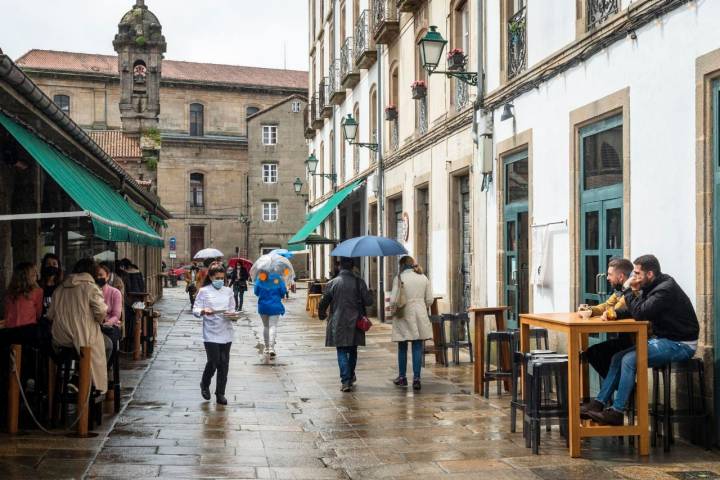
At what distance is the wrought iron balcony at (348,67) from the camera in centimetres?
2497

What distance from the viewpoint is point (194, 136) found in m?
65.3

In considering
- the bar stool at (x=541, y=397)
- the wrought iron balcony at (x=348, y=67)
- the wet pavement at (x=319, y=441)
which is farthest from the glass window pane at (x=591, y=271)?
the wrought iron balcony at (x=348, y=67)

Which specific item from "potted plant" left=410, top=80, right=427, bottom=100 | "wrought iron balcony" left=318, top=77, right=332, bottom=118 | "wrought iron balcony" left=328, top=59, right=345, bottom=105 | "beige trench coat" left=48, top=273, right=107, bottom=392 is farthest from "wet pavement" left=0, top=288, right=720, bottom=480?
"wrought iron balcony" left=318, top=77, right=332, bottom=118

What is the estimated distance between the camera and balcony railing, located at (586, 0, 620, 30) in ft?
31.6

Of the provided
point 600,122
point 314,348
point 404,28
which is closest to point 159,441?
point 600,122

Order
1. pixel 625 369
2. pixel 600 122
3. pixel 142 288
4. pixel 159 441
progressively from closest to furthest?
pixel 625 369 → pixel 159 441 → pixel 600 122 → pixel 142 288

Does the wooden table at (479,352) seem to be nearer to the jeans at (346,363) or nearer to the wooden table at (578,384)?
the jeans at (346,363)

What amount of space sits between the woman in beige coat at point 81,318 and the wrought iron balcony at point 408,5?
11.6 meters

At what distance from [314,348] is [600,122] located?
318 inches

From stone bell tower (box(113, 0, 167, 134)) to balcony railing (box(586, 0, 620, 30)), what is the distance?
2707 cm

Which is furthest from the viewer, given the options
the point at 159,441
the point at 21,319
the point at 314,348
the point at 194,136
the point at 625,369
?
the point at 194,136

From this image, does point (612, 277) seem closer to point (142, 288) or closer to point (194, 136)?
point (142, 288)

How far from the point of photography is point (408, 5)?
18.4 meters

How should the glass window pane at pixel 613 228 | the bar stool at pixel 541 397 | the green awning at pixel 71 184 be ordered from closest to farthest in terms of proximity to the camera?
the bar stool at pixel 541 397 → the green awning at pixel 71 184 → the glass window pane at pixel 613 228
